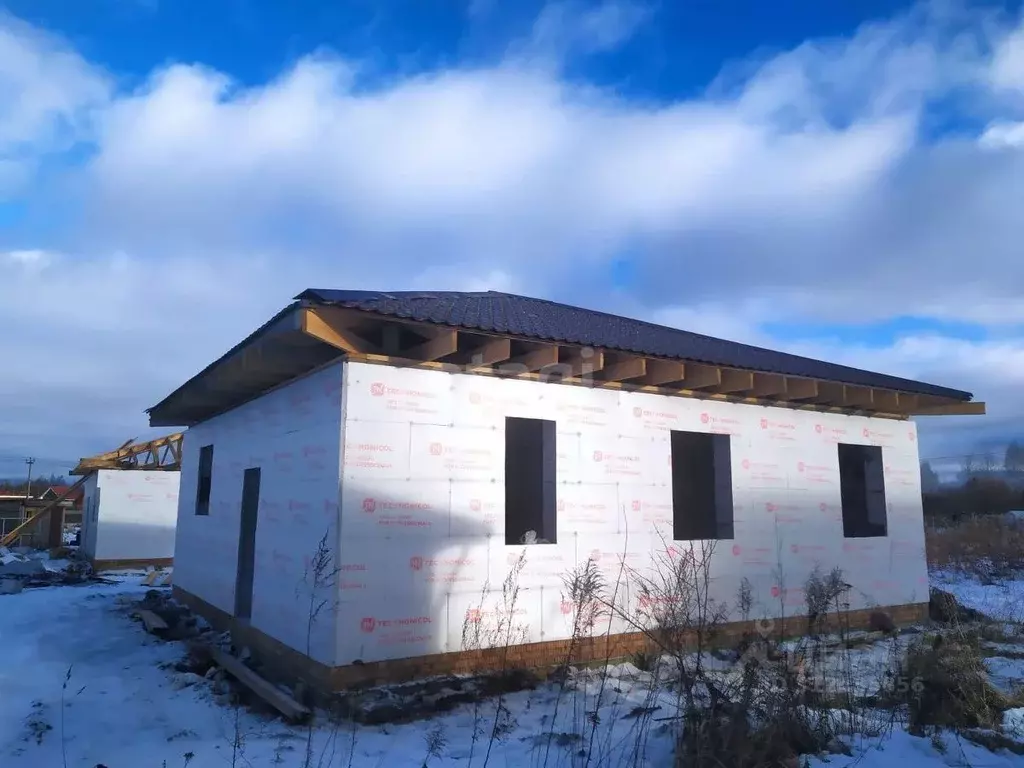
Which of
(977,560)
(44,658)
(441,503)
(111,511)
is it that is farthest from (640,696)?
(111,511)

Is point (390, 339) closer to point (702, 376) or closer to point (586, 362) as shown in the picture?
point (586, 362)

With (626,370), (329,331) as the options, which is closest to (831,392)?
(626,370)

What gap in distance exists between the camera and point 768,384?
9.91m

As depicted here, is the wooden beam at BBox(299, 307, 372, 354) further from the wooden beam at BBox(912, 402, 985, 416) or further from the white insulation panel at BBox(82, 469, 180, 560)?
the white insulation panel at BBox(82, 469, 180, 560)

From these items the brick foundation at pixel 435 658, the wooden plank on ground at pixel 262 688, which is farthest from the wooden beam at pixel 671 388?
the wooden plank on ground at pixel 262 688

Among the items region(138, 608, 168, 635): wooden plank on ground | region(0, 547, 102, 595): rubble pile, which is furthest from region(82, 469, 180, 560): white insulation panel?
region(138, 608, 168, 635): wooden plank on ground

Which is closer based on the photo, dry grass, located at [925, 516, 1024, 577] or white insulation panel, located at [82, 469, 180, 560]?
dry grass, located at [925, 516, 1024, 577]

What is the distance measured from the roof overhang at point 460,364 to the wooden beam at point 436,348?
0.4 inches

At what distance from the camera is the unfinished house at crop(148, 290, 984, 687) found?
6.89 m

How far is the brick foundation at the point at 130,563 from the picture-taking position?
69.3ft

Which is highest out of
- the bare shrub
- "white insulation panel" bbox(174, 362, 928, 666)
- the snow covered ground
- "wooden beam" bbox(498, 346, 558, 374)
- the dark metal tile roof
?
the dark metal tile roof

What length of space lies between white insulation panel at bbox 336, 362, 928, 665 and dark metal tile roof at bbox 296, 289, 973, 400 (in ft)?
2.20

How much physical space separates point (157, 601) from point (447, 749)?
31.0 feet

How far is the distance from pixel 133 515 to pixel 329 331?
62.2ft
